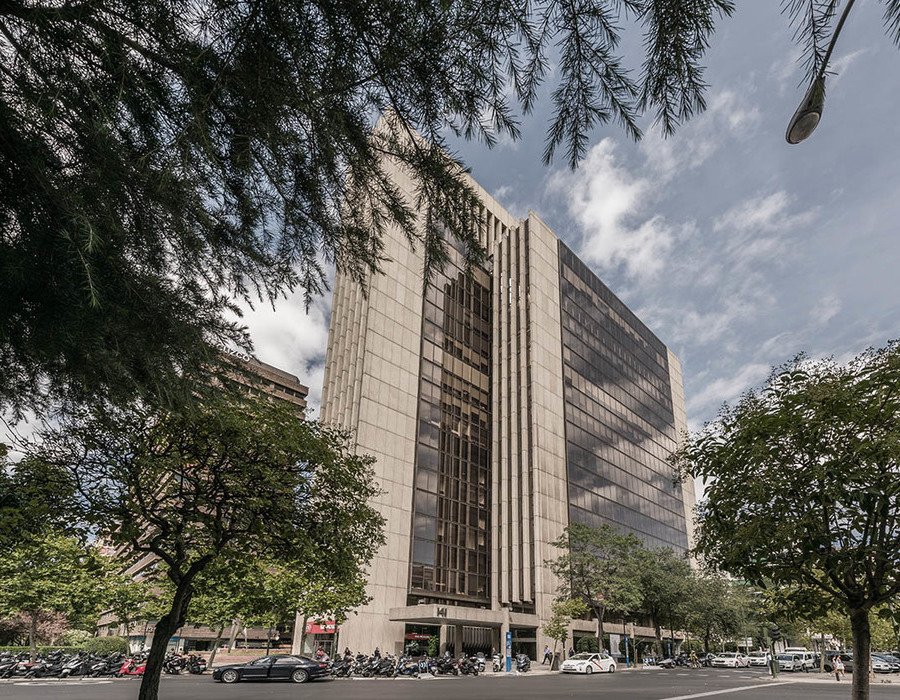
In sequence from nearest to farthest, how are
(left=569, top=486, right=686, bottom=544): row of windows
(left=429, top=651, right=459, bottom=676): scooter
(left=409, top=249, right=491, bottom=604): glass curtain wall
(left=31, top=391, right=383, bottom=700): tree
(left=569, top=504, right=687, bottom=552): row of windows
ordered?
(left=31, top=391, right=383, bottom=700): tree < (left=429, top=651, right=459, bottom=676): scooter < (left=409, top=249, right=491, bottom=604): glass curtain wall < (left=569, top=504, right=687, bottom=552): row of windows < (left=569, top=486, right=686, bottom=544): row of windows

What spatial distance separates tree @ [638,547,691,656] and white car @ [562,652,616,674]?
35.0ft

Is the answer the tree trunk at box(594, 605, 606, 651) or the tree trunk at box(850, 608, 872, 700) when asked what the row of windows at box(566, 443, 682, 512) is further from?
the tree trunk at box(850, 608, 872, 700)

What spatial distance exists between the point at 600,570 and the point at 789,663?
2257 centimetres

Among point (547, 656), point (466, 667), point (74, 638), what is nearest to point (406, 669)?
point (466, 667)

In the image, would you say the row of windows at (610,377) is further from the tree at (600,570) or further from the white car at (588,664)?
the white car at (588,664)

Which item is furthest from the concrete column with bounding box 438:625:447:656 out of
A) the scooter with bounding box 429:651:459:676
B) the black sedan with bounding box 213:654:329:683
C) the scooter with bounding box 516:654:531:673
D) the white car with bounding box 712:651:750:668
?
the white car with bounding box 712:651:750:668

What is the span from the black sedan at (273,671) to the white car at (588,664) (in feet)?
57.9

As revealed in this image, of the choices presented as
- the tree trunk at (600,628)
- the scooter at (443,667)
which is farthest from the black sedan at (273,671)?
the tree trunk at (600,628)

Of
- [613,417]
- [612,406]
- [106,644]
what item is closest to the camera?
[106,644]

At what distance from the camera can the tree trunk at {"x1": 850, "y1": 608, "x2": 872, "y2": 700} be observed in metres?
8.58

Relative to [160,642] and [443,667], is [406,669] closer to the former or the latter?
[443,667]

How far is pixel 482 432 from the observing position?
60281 millimetres

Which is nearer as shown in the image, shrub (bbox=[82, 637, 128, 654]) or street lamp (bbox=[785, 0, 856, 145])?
street lamp (bbox=[785, 0, 856, 145])

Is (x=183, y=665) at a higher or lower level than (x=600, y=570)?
lower
